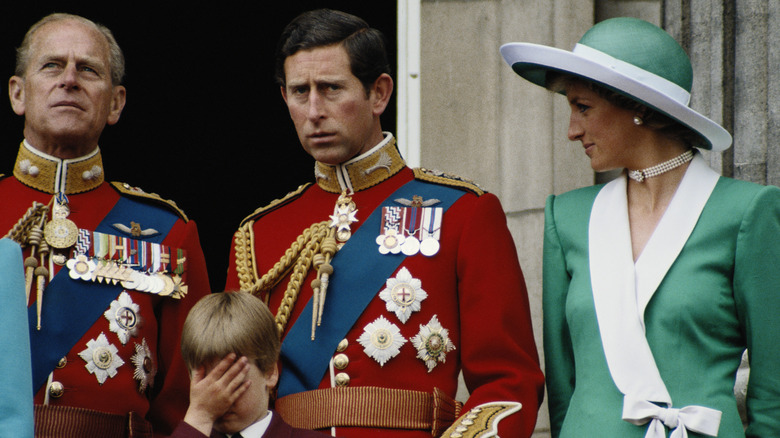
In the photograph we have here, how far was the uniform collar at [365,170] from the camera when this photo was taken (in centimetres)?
395

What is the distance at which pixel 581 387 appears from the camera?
3561 mm

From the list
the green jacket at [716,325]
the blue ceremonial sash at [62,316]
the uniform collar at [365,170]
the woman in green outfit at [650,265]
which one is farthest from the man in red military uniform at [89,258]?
the green jacket at [716,325]

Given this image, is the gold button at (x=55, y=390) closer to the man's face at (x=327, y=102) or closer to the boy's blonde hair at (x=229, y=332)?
the boy's blonde hair at (x=229, y=332)

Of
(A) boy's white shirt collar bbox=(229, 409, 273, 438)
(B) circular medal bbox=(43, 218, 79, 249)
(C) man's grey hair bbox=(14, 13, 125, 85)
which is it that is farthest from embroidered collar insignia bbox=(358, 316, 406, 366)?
(C) man's grey hair bbox=(14, 13, 125, 85)

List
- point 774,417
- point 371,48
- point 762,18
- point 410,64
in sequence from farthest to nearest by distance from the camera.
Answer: point 410,64, point 762,18, point 371,48, point 774,417

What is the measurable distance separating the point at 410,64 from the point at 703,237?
2.11 meters

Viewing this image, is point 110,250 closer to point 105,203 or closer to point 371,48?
point 105,203

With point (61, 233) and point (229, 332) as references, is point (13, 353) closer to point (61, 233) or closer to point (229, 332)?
point (229, 332)

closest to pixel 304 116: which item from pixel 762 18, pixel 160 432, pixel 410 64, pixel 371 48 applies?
pixel 371 48

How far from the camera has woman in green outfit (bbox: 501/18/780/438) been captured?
135 inches

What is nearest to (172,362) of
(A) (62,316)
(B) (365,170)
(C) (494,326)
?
(A) (62,316)

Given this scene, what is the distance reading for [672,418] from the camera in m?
3.36

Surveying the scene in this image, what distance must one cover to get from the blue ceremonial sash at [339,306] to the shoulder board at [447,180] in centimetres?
5

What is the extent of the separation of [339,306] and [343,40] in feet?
2.64
